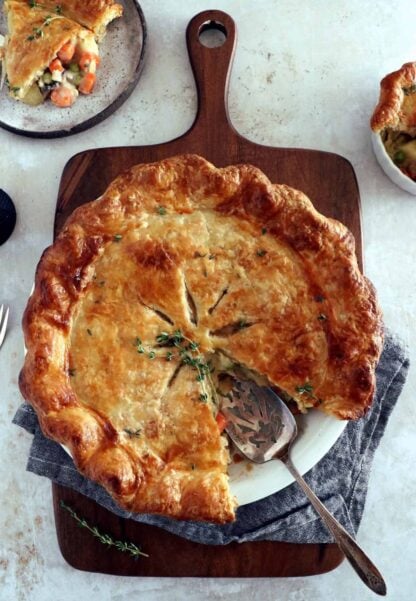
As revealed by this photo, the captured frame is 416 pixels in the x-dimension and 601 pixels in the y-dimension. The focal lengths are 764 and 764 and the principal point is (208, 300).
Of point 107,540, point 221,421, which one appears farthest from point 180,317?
point 107,540

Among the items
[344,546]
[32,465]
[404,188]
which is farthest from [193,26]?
[344,546]

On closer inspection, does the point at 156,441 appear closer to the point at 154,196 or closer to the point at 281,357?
the point at 281,357

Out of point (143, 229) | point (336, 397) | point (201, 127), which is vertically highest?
point (201, 127)

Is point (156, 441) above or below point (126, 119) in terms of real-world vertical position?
below

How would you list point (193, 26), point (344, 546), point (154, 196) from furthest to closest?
point (193, 26)
point (154, 196)
point (344, 546)

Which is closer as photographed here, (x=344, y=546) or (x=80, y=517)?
(x=344, y=546)

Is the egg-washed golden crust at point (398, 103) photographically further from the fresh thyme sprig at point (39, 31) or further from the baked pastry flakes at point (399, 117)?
the fresh thyme sprig at point (39, 31)

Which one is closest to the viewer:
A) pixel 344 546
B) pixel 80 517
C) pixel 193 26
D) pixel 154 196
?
pixel 344 546

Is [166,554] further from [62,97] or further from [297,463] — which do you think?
[62,97]
